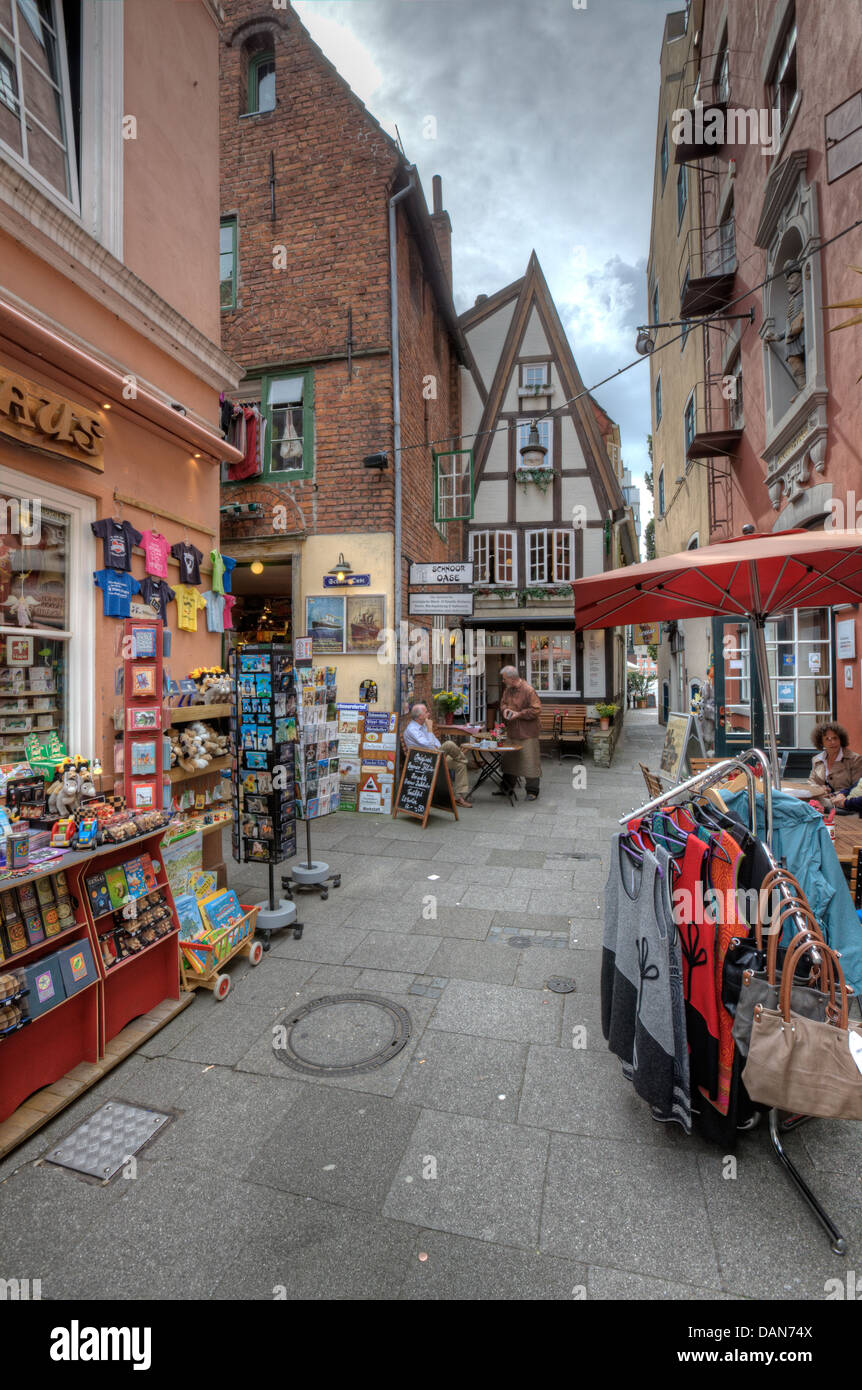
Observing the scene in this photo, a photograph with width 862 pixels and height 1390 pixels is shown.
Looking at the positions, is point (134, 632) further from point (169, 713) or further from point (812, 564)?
point (812, 564)

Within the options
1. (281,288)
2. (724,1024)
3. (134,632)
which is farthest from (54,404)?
(281,288)

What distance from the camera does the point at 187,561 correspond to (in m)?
5.15

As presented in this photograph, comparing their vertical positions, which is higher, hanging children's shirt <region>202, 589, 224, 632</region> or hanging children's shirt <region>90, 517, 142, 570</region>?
hanging children's shirt <region>90, 517, 142, 570</region>

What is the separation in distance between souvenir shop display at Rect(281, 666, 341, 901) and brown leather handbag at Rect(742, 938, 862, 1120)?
391cm

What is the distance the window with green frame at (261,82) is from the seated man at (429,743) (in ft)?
31.2

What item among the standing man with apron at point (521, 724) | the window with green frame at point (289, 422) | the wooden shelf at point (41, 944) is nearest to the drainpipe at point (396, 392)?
the window with green frame at point (289, 422)

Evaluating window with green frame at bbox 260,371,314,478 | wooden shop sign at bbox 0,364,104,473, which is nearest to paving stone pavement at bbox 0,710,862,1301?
wooden shop sign at bbox 0,364,104,473

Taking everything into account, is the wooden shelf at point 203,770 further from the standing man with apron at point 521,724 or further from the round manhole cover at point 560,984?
the standing man with apron at point 521,724

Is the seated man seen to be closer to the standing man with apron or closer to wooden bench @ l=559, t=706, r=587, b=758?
the standing man with apron

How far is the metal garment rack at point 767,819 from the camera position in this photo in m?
2.19

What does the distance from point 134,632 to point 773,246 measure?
8303 mm

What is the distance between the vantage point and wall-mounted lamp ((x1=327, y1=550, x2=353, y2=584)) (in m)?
8.94

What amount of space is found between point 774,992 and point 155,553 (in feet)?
15.3
